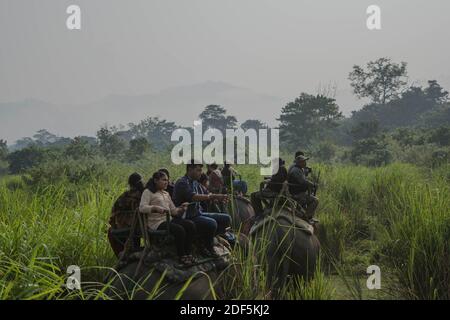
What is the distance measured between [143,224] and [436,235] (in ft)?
10.6

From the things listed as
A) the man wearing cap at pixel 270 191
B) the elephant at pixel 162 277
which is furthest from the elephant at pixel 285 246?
the elephant at pixel 162 277

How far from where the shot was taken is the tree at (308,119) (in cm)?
4209

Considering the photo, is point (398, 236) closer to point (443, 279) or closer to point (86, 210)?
point (443, 279)

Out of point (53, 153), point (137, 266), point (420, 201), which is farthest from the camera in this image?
point (53, 153)

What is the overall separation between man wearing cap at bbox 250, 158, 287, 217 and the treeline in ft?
37.5

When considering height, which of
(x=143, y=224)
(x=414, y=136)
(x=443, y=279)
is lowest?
(x=443, y=279)

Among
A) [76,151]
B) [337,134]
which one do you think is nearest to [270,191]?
[76,151]

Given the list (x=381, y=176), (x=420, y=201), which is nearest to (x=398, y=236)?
(x=420, y=201)

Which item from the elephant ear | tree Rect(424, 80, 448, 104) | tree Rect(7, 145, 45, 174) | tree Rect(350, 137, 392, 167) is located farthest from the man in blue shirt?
tree Rect(424, 80, 448, 104)

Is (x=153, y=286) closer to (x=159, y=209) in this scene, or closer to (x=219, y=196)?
(x=159, y=209)

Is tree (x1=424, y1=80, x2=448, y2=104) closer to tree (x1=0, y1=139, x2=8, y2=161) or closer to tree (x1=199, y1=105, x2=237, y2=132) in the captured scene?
tree (x1=199, y1=105, x2=237, y2=132)

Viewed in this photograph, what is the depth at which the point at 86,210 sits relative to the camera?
675cm

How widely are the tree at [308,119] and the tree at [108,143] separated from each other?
14.2m

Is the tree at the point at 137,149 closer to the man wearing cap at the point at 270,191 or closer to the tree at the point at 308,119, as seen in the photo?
the tree at the point at 308,119
